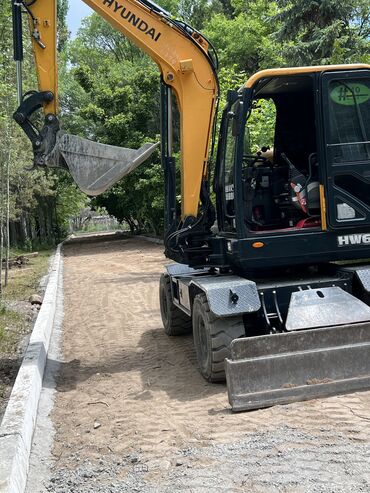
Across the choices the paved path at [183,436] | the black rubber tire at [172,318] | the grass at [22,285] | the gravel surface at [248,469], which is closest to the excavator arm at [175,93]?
the black rubber tire at [172,318]

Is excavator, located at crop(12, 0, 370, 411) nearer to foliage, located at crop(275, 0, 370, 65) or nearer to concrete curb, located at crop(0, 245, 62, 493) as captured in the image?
concrete curb, located at crop(0, 245, 62, 493)

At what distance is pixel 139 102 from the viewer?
30750 millimetres

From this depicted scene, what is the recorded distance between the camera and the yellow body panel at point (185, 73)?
6.89 metres

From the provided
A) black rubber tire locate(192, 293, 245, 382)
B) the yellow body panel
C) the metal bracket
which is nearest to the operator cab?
the yellow body panel

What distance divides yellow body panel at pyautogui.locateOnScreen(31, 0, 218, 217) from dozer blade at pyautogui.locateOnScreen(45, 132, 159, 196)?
51 centimetres

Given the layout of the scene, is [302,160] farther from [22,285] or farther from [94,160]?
[22,285]

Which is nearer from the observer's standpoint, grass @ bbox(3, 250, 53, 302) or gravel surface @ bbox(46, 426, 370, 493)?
gravel surface @ bbox(46, 426, 370, 493)

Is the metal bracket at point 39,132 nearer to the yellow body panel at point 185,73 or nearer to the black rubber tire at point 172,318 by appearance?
the yellow body panel at point 185,73

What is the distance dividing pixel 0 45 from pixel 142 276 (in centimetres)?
703

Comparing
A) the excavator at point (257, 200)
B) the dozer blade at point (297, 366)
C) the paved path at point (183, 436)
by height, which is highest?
the excavator at point (257, 200)

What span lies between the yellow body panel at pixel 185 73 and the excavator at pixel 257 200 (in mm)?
13

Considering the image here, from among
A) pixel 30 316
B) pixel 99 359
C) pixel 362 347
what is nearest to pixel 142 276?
pixel 30 316

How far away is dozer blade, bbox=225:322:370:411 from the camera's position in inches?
202

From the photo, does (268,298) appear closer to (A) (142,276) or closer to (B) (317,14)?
(A) (142,276)
